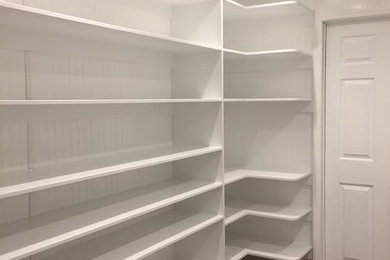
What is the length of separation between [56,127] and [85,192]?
410mm

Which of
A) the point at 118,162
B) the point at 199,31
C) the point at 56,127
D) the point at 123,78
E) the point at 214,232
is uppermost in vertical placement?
the point at 199,31

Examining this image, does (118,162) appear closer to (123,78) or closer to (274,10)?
(123,78)

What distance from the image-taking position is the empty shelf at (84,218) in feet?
5.48

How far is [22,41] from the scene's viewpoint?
1.93 m

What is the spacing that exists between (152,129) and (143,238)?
731 mm

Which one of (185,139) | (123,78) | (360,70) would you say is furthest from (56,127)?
(360,70)

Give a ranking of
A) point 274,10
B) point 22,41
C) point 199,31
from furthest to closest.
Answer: point 274,10
point 199,31
point 22,41

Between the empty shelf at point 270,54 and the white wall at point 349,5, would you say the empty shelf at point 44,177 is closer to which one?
the empty shelf at point 270,54

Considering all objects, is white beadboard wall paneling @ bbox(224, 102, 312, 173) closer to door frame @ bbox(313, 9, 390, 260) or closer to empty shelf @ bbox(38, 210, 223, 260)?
door frame @ bbox(313, 9, 390, 260)

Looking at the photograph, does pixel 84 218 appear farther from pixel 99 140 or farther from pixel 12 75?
pixel 12 75

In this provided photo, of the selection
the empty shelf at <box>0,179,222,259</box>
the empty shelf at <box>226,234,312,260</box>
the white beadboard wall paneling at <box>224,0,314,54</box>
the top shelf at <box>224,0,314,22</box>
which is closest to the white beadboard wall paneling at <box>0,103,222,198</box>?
the empty shelf at <box>0,179,222,259</box>

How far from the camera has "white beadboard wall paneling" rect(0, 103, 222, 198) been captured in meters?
1.88

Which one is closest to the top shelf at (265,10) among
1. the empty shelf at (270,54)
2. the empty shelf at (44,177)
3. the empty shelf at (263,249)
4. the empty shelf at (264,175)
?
the empty shelf at (270,54)

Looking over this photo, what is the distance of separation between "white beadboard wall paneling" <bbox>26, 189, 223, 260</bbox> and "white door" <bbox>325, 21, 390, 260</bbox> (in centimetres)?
113
